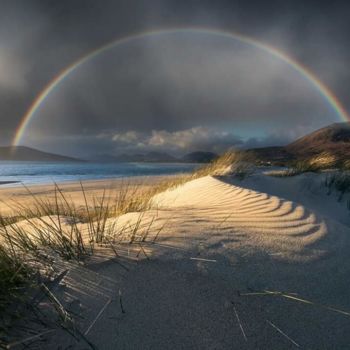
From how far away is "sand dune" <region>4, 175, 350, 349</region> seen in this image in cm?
128

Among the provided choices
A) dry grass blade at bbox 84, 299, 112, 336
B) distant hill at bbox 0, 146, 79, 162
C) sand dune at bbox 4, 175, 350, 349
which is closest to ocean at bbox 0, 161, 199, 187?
sand dune at bbox 4, 175, 350, 349

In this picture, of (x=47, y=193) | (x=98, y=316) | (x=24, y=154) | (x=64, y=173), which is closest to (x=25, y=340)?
(x=98, y=316)

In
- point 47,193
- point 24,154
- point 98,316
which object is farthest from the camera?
point 24,154

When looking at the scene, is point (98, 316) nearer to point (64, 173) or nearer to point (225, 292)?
point (225, 292)

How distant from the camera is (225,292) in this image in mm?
1536

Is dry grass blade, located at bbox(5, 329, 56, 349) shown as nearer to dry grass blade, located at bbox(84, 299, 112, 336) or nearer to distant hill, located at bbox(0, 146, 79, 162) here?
dry grass blade, located at bbox(84, 299, 112, 336)

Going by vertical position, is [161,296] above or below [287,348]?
above

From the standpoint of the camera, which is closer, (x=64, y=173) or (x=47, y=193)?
(x=47, y=193)

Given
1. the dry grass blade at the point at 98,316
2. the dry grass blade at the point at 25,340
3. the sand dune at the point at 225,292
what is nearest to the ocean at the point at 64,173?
the sand dune at the point at 225,292

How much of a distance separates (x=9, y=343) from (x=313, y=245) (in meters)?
2.16

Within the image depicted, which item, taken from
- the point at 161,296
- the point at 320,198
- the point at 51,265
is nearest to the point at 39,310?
the point at 51,265

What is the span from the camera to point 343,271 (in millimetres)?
1976

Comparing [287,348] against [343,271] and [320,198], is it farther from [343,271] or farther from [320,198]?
[320,198]

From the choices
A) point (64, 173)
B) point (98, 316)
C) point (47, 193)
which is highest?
point (98, 316)
